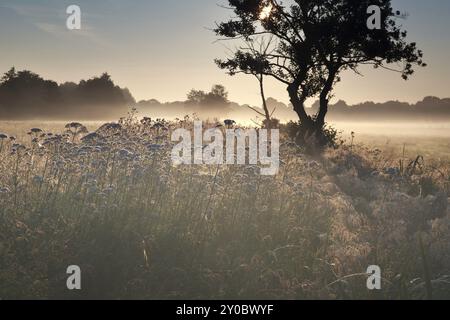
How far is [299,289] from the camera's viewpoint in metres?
5.93

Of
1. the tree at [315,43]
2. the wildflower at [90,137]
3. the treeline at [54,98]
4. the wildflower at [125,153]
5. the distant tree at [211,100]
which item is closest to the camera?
the wildflower at [125,153]

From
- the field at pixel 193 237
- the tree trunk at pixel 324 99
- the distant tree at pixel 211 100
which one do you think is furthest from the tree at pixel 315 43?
the distant tree at pixel 211 100

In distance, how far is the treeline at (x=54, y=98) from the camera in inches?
2240

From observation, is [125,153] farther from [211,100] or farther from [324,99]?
[211,100]

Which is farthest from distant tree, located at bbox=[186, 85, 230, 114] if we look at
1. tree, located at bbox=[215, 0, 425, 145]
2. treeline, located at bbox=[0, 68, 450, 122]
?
tree, located at bbox=[215, 0, 425, 145]

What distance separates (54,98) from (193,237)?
2339 inches

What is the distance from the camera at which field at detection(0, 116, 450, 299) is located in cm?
584

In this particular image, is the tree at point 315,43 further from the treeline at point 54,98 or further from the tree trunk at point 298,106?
the treeline at point 54,98

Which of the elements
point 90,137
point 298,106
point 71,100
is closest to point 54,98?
point 71,100

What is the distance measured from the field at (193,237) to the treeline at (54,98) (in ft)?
158
